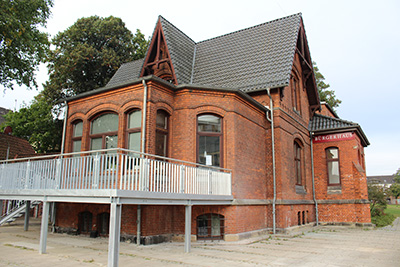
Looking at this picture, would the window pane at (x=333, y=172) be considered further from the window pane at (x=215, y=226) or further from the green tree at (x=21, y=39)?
the green tree at (x=21, y=39)

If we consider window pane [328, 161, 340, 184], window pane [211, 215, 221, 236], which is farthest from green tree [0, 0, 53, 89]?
window pane [328, 161, 340, 184]

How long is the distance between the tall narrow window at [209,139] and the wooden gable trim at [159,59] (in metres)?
3.99

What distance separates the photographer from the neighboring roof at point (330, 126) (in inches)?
679

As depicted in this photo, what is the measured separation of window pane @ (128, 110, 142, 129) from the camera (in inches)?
428

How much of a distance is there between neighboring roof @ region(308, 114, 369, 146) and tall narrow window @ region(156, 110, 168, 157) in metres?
10.2

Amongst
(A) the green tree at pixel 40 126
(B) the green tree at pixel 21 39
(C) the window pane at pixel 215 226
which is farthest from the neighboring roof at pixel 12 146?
(C) the window pane at pixel 215 226

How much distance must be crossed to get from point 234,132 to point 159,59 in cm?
625

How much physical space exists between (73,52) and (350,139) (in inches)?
764

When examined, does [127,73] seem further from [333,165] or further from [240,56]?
[333,165]

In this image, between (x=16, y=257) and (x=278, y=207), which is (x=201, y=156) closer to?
(x=278, y=207)

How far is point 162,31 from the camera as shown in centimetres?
1517

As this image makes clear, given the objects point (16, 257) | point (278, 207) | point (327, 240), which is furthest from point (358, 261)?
point (16, 257)

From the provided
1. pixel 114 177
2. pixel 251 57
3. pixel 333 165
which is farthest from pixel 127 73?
pixel 333 165

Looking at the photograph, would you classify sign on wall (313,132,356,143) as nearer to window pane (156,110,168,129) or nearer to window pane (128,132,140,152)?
window pane (156,110,168,129)
